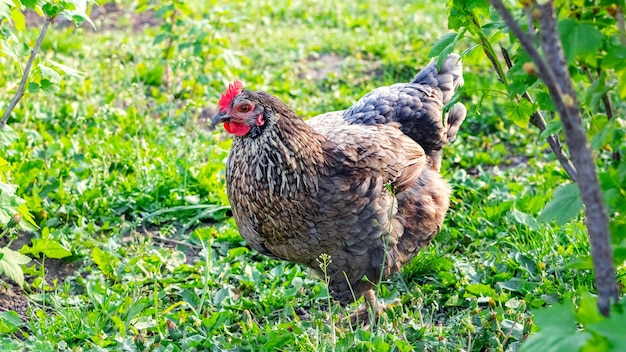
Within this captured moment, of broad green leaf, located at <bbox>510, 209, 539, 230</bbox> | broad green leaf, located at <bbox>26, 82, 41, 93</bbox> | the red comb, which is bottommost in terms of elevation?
broad green leaf, located at <bbox>510, 209, 539, 230</bbox>

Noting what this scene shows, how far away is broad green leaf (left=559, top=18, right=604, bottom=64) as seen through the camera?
197 centimetres

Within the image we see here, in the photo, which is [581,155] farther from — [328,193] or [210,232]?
[210,232]

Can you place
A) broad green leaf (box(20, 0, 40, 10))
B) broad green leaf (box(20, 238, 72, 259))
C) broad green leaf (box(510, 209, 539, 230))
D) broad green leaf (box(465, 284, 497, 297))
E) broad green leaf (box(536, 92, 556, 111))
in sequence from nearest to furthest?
broad green leaf (box(536, 92, 556, 111)) → broad green leaf (box(20, 0, 40, 10)) → broad green leaf (box(465, 284, 497, 297)) → broad green leaf (box(20, 238, 72, 259)) → broad green leaf (box(510, 209, 539, 230))

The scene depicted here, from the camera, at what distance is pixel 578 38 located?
1.98 m

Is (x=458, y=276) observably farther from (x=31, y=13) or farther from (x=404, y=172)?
(x=31, y=13)

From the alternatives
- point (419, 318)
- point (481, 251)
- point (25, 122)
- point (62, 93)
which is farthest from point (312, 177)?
point (62, 93)

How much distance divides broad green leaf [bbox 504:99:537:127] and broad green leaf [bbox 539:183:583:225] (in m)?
0.74

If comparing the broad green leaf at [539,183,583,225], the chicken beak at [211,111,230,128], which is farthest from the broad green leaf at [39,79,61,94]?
the broad green leaf at [539,183,583,225]

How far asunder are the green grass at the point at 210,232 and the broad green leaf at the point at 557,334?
29.4 inches

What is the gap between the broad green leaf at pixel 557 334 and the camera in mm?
1902

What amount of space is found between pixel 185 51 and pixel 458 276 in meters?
4.14

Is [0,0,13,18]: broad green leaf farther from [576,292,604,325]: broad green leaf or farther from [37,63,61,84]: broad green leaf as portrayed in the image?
[576,292,604,325]: broad green leaf

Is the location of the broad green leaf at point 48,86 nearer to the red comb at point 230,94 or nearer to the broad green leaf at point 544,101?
the red comb at point 230,94

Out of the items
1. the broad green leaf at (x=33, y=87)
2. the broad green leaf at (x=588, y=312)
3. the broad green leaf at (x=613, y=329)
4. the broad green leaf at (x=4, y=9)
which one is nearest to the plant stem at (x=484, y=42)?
the broad green leaf at (x=588, y=312)
